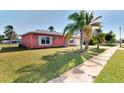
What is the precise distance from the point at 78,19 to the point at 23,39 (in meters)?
9.21

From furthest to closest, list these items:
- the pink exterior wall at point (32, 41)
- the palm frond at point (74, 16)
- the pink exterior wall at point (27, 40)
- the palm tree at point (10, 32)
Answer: the pink exterior wall at point (27, 40)
the pink exterior wall at point (32, 41)
the palm tree at point (10, 32)
the palm frond at point (74, 16)

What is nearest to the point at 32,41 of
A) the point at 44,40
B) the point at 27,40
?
the point at 27,40

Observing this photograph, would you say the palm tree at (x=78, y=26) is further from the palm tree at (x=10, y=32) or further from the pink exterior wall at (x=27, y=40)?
the palm tree at (x=10, y=32)

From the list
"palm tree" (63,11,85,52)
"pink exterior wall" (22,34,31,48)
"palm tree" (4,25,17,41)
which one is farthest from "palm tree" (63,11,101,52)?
"palm tree" (4,25,17,41)

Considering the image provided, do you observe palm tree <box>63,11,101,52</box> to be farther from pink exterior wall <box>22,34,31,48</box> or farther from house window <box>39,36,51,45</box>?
pink exterior wall <box>22,34,31,48</box>

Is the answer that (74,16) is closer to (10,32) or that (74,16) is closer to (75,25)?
(75,25)

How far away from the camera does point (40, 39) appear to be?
19062 mm

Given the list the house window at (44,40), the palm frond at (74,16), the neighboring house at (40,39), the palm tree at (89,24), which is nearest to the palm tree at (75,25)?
the palm frond at (74,16)

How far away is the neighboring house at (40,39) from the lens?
18547 mm

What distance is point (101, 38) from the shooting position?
20312 millimetres

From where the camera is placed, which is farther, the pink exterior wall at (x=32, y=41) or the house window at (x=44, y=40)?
the house window at (x=44, y=40)
